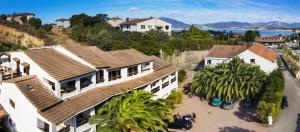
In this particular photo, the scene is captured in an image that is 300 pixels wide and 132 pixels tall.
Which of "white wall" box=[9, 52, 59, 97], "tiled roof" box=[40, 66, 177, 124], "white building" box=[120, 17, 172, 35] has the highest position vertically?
"white building" box=[120, 17, 172, 35]

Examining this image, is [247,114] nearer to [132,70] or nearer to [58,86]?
[132,70]

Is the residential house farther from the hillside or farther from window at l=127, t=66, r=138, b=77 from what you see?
window at l=127, t=66, r=138, b=77

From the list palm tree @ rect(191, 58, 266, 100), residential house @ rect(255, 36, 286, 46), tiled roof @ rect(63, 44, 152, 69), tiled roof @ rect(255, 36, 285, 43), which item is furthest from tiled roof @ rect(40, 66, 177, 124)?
residential house @ rect(255, 36, 286, 46)

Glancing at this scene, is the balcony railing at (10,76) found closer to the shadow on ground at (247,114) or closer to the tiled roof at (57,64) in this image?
the tiled roof at (57,64)

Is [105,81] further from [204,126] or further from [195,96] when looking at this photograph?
[195,96]

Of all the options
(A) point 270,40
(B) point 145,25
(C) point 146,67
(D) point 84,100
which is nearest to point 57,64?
(D) point 84,100
